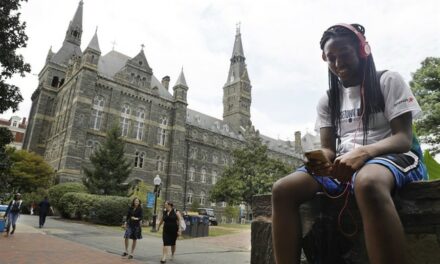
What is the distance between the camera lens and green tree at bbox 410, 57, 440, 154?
17.9 m

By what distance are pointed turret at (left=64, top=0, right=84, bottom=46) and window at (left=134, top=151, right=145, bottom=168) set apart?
23.9 m

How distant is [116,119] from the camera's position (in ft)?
127

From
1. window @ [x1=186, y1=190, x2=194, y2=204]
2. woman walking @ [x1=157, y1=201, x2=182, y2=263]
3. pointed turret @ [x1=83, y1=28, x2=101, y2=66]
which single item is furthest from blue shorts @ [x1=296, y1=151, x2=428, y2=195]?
window @ [x1=186, y1=190, x2=194, y2=204]

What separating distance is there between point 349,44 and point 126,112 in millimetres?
40182

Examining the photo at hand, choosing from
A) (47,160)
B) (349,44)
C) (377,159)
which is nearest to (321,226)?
(377,159)

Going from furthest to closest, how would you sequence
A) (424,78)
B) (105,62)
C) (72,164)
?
1. (105,62)
2. (72,164)
3. (424,78)

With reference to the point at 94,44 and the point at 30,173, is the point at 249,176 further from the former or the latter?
the point at 30,173

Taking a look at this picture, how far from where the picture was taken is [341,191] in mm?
1937

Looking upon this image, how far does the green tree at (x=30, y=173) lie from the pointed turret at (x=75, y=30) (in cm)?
2246

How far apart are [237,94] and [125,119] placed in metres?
36.3

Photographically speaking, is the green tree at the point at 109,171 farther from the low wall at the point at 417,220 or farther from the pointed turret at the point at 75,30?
the low wall at the point at 417,220

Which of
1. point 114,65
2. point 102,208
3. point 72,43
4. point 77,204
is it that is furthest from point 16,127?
point 102,208

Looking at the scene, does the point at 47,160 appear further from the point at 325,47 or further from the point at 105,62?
the point at 325,47

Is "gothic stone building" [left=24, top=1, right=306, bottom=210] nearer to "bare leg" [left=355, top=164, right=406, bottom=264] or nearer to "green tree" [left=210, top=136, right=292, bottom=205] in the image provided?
"green tree" [left=210, top=136, right=292, bottom=205]
